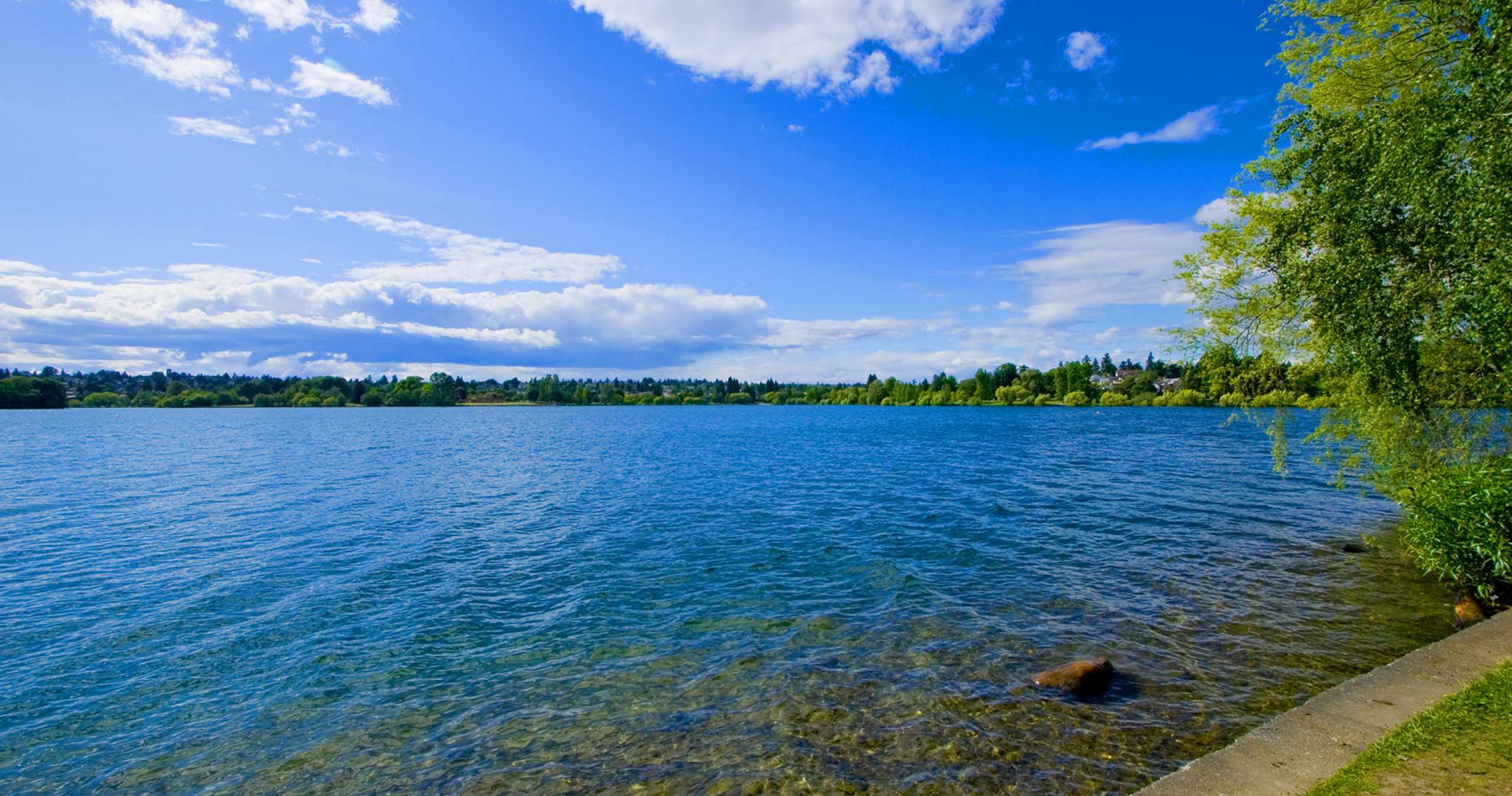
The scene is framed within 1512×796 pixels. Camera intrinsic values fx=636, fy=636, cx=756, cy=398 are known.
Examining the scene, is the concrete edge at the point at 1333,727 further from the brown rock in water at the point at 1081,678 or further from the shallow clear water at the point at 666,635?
the brown rock in water at the point at 1081,678

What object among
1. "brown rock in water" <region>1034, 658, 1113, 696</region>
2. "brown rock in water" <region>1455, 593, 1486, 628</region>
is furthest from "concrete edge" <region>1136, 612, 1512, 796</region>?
"brown rock in water" <region>1455, 593, 1486, 628</region>

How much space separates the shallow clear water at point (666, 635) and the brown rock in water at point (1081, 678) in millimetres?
461

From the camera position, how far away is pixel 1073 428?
4210 inches

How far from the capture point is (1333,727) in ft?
30.6

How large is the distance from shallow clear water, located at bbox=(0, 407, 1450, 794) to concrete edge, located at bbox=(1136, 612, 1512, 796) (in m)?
1.46

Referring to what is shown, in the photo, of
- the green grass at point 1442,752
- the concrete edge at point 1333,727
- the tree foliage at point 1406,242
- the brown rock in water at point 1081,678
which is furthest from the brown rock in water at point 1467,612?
the brown rock in water at point 1081,678

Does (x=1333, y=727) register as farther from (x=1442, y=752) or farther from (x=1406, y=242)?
(x=1406, y=242)

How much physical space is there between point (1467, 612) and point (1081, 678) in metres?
10.9

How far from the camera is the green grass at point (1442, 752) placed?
24.8ft

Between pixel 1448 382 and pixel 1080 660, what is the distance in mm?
14147

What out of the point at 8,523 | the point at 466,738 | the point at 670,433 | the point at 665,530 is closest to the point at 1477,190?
the point at 466,738

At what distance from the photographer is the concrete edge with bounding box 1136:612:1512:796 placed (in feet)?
26.8

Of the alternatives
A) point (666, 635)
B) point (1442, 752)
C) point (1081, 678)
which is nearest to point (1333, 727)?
point (1442, 752)

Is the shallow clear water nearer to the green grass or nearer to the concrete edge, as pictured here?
the concrete edge
